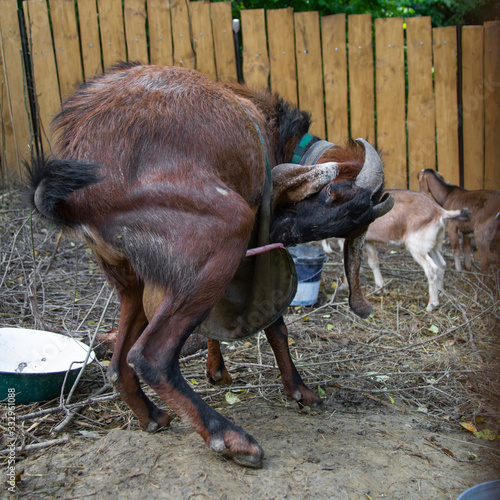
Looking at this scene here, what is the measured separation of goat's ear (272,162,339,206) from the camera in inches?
116

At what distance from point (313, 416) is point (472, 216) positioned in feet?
13.9

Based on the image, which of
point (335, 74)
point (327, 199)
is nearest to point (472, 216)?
point (335, 74)

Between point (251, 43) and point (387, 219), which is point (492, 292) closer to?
point (387, 219)

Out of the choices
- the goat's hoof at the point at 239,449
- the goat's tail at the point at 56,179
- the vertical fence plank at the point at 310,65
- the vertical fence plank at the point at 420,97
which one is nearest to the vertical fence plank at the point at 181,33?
the vertical fence plank at the point at 310,65

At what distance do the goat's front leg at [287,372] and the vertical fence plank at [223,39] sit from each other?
4361mm

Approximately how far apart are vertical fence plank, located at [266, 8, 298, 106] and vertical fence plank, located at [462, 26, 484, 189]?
2322mm

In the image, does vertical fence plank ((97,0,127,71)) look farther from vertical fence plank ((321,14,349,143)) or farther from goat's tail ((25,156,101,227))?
goat's tail ((25,156,101,227))

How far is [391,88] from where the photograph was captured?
687 centimetres

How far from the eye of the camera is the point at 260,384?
3514 mm

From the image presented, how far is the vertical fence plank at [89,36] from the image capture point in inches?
257

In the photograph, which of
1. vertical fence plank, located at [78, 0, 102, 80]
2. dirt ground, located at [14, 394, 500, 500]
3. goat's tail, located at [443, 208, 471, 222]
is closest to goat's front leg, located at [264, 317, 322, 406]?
dirt ground, located at [14, 394, 500, 500]

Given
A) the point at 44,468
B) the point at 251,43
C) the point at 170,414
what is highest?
the point at 251,43

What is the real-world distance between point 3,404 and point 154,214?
1671 mm

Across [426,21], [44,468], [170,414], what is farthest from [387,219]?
[44,468]
